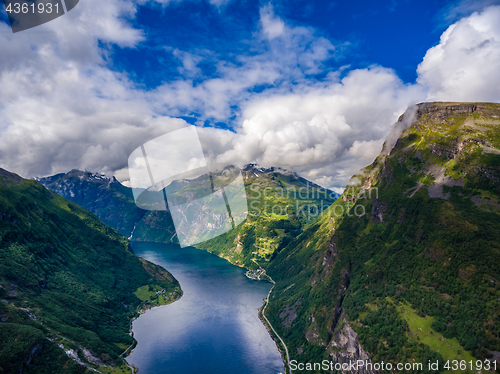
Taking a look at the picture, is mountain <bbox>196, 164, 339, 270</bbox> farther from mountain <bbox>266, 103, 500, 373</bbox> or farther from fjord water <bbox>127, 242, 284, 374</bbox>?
mountain <bbox>266, 103, 500, 373</bbox>

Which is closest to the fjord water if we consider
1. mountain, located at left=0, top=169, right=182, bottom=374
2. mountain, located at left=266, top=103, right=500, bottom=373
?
mountain, located at left=0, top=169, right=182, bottom=374

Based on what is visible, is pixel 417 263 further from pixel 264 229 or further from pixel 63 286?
pixel 264 229

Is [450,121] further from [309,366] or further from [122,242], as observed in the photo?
[122,242]

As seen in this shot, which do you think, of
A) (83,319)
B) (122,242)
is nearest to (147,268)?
(122,242)

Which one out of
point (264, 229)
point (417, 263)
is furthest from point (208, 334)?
point (264, 229)

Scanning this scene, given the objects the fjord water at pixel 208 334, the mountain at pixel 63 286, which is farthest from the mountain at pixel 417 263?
the mountain at pixel 63 286

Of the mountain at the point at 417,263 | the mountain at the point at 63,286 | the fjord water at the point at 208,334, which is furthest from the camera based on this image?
the fjord water at the point at 208,334

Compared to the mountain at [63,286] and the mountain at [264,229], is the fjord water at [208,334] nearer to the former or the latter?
the mountain at [63,286]
